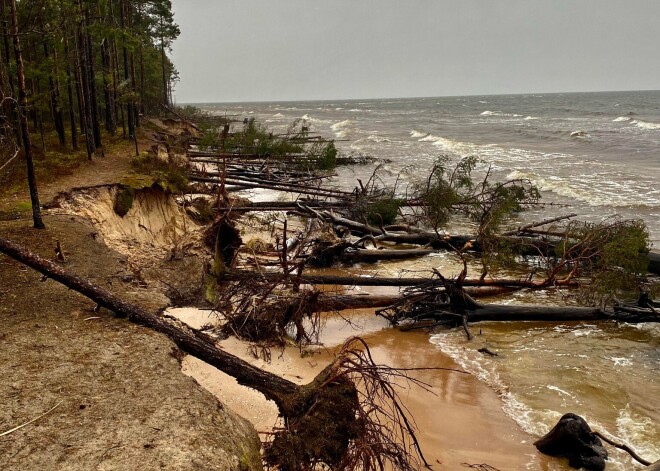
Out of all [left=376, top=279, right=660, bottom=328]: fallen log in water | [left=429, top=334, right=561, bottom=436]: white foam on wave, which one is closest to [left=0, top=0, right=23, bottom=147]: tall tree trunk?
[left=376, top=279, right=660, bottom=328]: fallen log in water

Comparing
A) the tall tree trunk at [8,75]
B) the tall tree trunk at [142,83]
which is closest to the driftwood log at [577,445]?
the tall tree trunk at [8,75]

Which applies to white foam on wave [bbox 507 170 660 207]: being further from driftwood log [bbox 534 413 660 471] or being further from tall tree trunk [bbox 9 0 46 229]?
tall tree trunk [bbox 9 0 46 229]

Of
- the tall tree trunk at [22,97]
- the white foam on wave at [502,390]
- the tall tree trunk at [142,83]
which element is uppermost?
the tall tree trunk at [142,83]

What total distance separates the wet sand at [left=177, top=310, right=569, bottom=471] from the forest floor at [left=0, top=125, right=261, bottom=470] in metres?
0.98

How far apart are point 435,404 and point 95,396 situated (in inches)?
164

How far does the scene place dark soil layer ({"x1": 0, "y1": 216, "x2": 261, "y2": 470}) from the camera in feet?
11.1

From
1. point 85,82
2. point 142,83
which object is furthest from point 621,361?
point 142,83

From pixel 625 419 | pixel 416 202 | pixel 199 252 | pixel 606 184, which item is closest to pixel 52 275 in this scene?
pixel 199 252

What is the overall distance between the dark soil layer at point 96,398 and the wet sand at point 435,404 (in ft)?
3.23

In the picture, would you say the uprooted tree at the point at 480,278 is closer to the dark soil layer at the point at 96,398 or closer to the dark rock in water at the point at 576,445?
the dark soil layer at the point at 96,398

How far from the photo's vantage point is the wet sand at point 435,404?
17.0 feet

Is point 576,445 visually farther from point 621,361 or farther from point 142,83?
point 142,83

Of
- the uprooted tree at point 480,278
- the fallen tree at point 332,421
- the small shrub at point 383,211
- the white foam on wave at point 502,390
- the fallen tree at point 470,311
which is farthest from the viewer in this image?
the small shrub at point 383,211

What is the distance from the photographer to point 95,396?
13.3 ft
